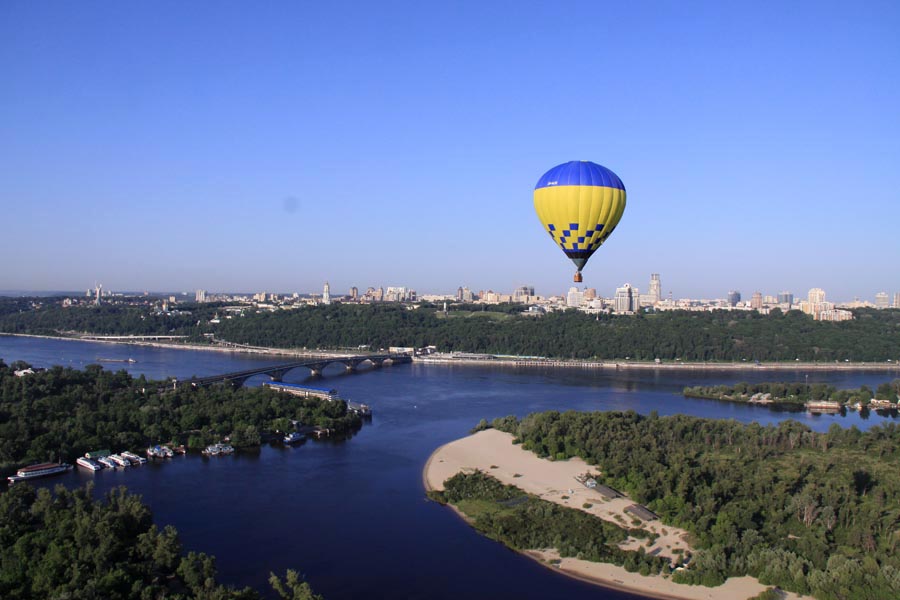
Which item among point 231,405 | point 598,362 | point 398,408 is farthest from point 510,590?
point 598,362

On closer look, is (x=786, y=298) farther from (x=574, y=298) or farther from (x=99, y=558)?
(x=99, y=558)

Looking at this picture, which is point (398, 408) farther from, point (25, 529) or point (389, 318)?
point (389, 318)

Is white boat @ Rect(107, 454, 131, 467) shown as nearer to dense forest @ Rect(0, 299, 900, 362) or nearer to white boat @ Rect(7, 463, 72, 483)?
white boat @ Rect(7, 463, 72, 483)

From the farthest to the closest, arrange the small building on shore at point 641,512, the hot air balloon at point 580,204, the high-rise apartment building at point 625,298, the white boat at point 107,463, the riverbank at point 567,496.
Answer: the high-rise apartment building at point 625,298 < the white boat at point 107,463 < the small building on shore at point 641,512 < the hot air balloon at point 580,204 < the riverbank at point 567,496

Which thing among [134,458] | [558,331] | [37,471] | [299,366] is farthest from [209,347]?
[37,471]

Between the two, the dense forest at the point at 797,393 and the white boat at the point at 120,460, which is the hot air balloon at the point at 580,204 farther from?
the dense forest at the point at 797,393

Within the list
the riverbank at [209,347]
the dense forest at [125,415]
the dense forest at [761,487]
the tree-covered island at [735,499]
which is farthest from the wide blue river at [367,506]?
the riverbank at [209,347]

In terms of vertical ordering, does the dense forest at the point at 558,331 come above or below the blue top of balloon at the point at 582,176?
below
